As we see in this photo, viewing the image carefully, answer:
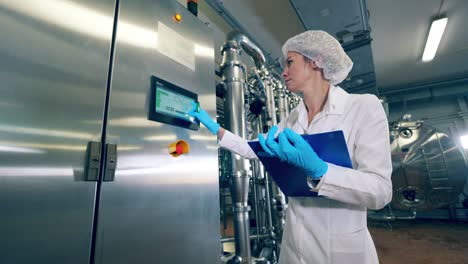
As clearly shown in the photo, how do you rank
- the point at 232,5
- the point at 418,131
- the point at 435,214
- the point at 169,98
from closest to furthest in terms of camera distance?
the point at 169,98, the point at 232,5, the point at 418,131, the point at 435,214

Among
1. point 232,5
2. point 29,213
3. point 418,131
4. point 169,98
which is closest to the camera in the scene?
point 29,213

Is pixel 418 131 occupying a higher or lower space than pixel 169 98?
higher

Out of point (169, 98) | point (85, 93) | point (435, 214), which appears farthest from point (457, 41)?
point (85, 93)

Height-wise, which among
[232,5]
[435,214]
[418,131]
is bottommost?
[435,214]

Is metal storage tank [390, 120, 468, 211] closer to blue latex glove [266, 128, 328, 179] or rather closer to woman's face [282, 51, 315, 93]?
woman's face [282, 51, 315, 93]

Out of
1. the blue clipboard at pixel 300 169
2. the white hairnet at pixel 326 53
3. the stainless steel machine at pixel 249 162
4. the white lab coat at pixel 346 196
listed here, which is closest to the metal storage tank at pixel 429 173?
the stainless steel machine at pixel 249 162

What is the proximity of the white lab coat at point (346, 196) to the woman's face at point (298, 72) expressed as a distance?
0.15 meters

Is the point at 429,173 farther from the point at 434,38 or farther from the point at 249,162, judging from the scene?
the point at 249,162

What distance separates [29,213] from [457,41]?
520 cm

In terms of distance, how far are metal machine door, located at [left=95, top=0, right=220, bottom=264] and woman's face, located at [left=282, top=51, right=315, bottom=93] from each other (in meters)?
0.41

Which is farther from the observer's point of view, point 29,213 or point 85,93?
point 85,93

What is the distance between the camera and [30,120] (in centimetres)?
49

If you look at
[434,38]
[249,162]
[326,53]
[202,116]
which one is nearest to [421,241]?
[434,38]

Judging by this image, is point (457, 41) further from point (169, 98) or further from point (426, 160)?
point (169, 98)
